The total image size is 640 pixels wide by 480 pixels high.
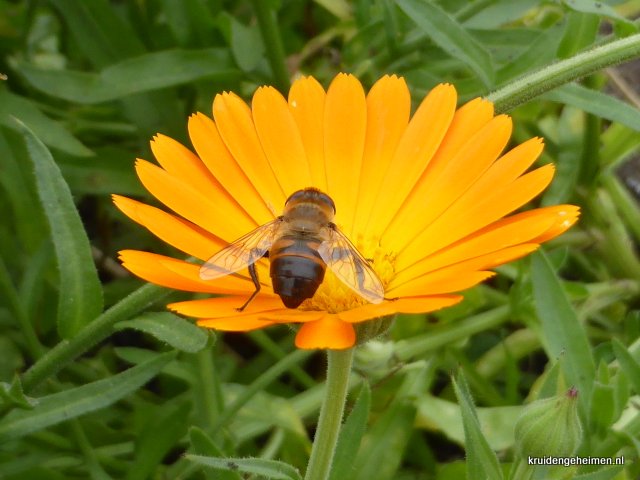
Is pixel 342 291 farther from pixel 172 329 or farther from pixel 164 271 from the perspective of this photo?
pixel 164 271

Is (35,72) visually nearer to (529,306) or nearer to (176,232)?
(176,232)

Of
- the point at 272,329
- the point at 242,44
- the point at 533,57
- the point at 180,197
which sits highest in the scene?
the point at 242,44

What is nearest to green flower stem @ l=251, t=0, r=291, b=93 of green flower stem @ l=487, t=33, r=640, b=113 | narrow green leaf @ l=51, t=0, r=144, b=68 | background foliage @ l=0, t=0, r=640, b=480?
background foliage @ l=0, t=0, r=640, b=480

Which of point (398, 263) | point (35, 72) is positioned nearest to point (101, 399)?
point (398, 263)

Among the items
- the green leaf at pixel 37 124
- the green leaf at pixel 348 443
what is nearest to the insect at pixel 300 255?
the green leaf at pixel 348 443

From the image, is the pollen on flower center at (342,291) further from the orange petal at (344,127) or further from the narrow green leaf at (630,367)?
the narrow green leaf at (630,367)

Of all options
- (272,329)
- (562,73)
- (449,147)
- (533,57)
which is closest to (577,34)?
(533,57)
